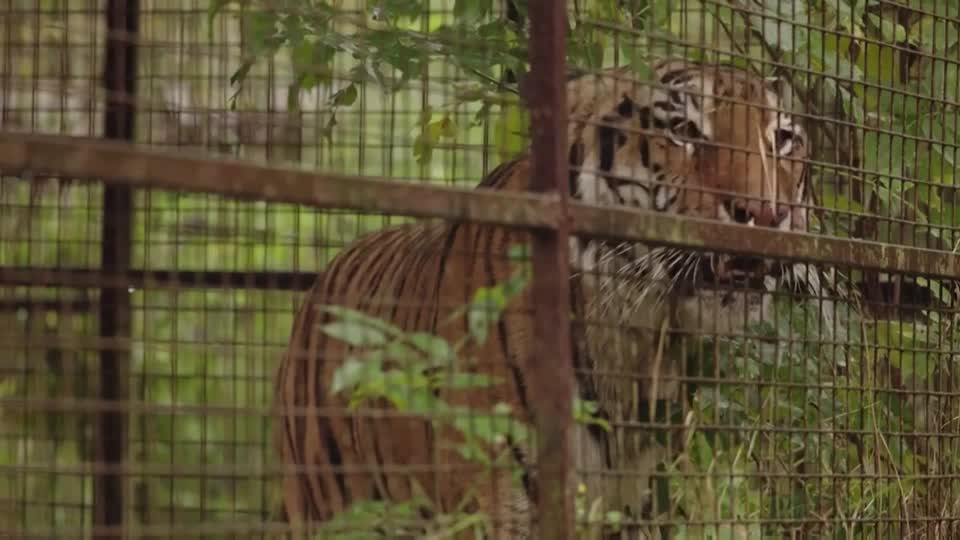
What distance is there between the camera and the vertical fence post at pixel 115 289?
3.91 m

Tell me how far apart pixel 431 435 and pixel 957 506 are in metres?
1.31

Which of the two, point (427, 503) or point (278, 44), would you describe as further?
point (278, 44)

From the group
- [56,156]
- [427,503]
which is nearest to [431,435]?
[427,503]

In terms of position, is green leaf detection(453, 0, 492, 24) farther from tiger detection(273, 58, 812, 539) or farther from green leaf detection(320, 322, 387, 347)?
green leaf detection(320, 322, 387, 347)

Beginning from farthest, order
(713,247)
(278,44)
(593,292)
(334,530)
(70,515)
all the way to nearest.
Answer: (70,515) → (278,44) → (593,292) → (713,247) → (334,530)

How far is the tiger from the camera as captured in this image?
362 cm

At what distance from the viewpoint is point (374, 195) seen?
9.30 ft

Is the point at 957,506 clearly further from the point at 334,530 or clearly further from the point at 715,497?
the point at 334,530

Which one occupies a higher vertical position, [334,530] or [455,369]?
[455,369]

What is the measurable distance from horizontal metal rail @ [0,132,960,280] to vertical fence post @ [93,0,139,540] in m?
0.93

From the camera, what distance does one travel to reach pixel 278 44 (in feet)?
14.1

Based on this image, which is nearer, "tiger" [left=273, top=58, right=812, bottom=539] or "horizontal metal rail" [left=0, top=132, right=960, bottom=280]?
"horizontal metal rail" [left=0, top=132, right=960, bottom=280]

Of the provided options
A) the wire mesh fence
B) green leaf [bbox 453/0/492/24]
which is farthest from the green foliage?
green leaf [bbox 453/0/492/24]

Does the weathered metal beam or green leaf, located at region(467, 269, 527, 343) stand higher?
the weathered metal beam
